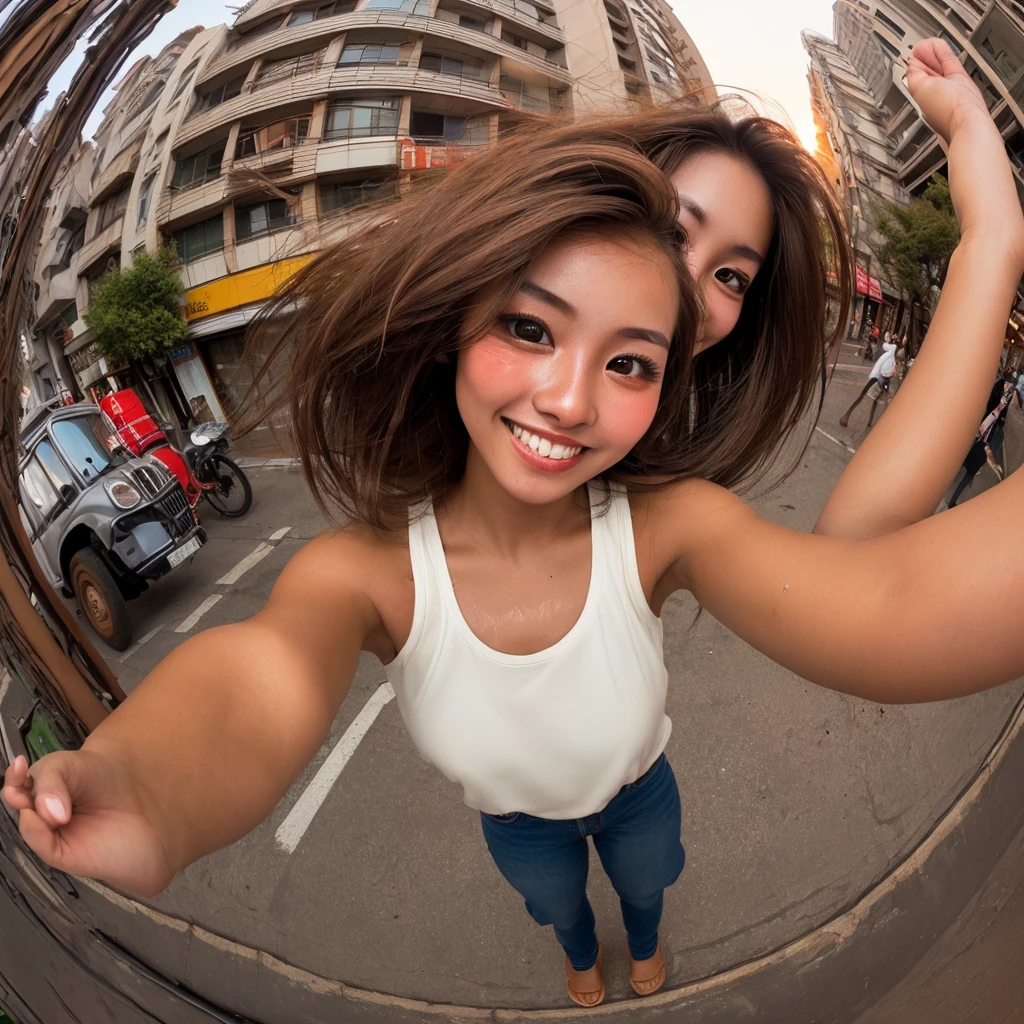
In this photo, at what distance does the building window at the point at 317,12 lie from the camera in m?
0.55

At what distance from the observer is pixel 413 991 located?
0.66m

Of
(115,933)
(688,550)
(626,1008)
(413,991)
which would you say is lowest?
(626,1008)

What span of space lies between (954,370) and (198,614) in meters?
0.64

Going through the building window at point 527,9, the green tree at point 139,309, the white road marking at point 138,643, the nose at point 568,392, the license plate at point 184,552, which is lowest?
the white road marking at point 138,643

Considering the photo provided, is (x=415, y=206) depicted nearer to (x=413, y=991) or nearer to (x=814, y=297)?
(x=814, y=297)

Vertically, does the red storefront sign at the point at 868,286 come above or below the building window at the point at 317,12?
below

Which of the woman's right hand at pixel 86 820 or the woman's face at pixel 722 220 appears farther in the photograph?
the woman's face at pixel 722 220

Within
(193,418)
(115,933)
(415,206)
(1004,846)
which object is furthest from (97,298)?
(1004,846)

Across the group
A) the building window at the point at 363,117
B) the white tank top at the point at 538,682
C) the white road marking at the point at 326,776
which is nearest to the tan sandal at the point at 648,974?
the white tank top at the point at 538,682

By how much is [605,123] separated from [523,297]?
150 millimetres

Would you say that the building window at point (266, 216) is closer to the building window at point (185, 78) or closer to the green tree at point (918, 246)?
the building window at point (185, 78)

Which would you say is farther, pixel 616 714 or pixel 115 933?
pixel 115 933

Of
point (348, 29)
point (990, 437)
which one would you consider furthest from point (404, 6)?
point (990, 437)

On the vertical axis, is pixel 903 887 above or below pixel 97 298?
below
